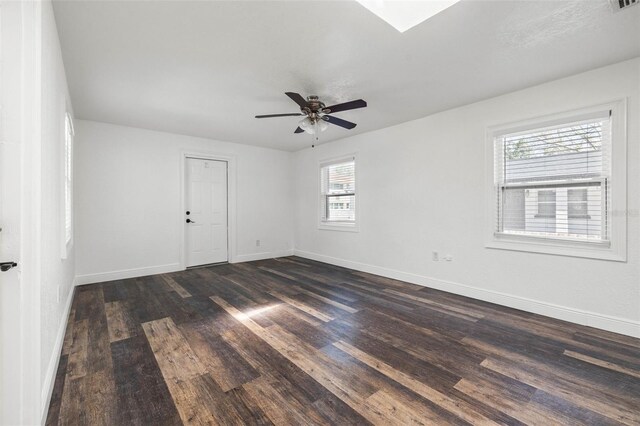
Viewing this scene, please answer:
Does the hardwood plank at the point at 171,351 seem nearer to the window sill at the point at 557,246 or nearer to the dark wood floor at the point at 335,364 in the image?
the dark wood floor at the point at 335,364

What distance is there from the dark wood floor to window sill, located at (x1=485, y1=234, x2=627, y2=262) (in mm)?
698

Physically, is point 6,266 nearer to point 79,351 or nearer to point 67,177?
point 79,351

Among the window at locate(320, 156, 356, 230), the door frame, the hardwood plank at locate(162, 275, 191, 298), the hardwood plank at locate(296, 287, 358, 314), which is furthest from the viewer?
the window at locate(320, 156, 356, 230)

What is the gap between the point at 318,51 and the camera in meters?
2.35

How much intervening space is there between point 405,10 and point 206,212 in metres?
4.65

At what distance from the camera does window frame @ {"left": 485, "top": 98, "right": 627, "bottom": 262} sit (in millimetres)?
2557

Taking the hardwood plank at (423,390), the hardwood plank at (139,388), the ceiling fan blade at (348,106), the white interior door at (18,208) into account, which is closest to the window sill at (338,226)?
the ceiling fan blade at (348,106)

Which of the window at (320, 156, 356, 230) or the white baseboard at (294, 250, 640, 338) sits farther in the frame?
the window at (320, 156, 356, 230)

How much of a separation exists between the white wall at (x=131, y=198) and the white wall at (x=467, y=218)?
245 centimetres

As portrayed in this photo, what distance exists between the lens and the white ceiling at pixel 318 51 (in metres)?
1.91

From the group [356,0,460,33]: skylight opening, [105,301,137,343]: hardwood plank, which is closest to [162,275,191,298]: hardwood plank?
[105,301,137,343]: hardwood plank

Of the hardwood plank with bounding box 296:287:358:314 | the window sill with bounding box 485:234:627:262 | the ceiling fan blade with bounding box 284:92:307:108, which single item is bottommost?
the hardwood plank with bounding box 296:287:358:314

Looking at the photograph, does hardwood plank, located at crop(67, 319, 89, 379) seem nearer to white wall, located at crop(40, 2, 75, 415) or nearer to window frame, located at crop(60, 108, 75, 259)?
white wall, located at crop(40, 2, 75, 415)

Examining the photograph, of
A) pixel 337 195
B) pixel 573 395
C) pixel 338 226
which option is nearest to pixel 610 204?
pixel 573 395
